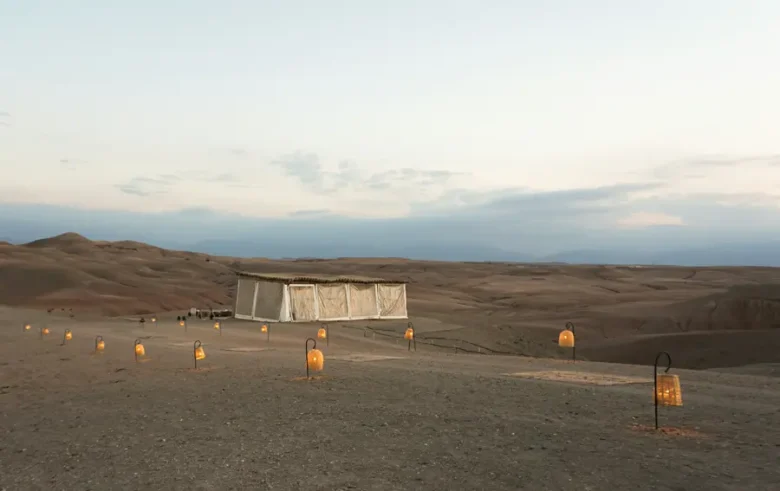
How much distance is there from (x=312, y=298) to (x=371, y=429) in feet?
85.0

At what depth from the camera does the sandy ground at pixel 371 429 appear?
294 inches

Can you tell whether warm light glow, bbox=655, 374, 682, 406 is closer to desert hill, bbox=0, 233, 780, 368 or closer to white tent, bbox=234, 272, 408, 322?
desert hill, bbox=0, 233, 780, 368

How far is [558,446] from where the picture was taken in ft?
28.4

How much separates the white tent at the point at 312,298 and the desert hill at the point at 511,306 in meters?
2.86

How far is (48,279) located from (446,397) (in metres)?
51.5

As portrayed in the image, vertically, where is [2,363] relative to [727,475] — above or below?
below

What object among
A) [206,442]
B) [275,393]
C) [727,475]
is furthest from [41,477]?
[727,475]

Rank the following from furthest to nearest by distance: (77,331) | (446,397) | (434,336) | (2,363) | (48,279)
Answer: (48,279) → (434,336) → (77,331) → (2,363) → (446,397)

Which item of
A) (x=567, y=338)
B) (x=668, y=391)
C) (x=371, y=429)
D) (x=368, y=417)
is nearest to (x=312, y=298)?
(x=567, y=338)

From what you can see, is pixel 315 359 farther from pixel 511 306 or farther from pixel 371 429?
pixel 511 306

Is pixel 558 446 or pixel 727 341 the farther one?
pixel 727 341

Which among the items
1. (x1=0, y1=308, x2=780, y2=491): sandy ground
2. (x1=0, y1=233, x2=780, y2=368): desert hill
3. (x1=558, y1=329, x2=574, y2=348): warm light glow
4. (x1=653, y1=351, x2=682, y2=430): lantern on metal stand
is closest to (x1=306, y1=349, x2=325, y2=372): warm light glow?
Answer: (x1=0, y1=308, x2=780, y2=491): sandy ground

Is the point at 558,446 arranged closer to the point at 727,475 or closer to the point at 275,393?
the point at 727,475

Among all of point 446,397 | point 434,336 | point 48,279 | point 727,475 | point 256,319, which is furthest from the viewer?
point 48,279
